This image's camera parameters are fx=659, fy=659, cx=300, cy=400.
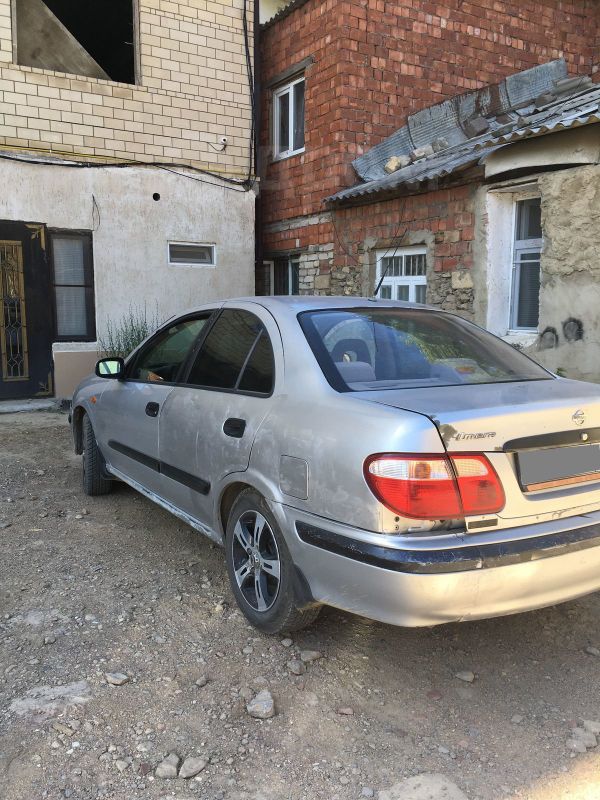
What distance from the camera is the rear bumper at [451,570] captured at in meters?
2.31

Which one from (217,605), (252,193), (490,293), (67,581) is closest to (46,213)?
(252,193)

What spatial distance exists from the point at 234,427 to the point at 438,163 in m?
6.40

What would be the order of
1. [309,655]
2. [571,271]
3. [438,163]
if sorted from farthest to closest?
[438,163], [571,271], [309,655]

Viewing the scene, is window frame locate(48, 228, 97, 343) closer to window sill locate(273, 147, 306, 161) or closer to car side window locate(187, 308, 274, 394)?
window sill locate(273, 147, 306, 161)

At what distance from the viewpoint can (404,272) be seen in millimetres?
9016

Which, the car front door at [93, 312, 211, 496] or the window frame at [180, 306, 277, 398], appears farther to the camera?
the car front door at [93, 312, 211, 496]

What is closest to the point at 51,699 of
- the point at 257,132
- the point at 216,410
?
the point at 216,410

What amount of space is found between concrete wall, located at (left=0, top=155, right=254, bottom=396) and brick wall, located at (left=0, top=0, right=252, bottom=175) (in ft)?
1.30

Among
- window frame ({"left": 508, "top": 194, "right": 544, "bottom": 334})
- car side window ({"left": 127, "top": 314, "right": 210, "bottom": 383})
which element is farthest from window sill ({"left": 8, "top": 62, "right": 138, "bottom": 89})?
car side window ({"left": 127, "top": 314, "right": 210, "bottom": 383})

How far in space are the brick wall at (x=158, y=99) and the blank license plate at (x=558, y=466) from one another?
8697mm

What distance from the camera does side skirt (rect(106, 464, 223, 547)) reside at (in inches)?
136

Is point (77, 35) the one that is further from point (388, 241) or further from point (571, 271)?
point (571, 271)

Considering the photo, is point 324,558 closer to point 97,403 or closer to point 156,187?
point 97,403

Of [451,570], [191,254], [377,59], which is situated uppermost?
[377,59]
